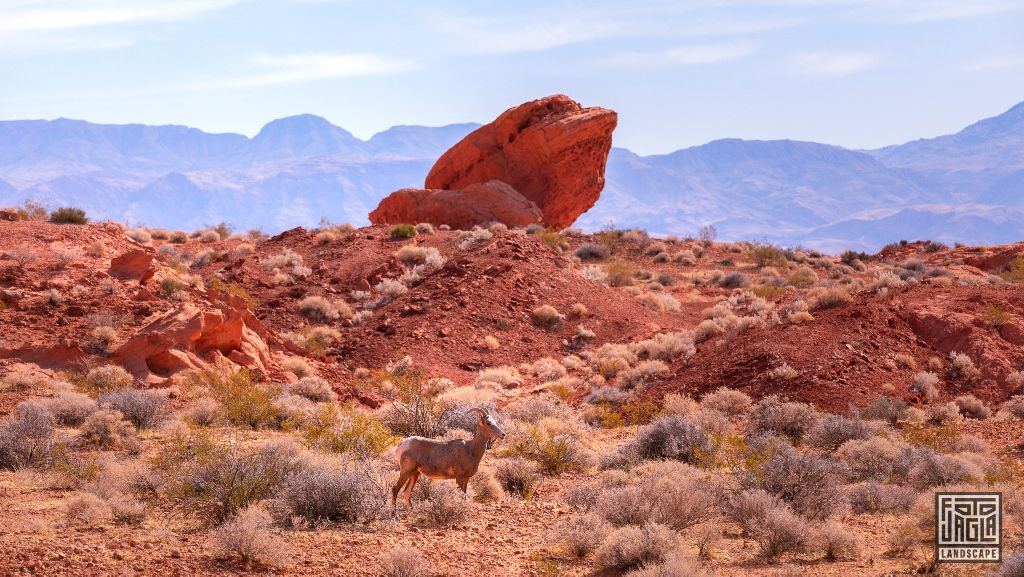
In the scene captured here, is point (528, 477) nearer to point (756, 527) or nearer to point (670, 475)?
point (670, 475)

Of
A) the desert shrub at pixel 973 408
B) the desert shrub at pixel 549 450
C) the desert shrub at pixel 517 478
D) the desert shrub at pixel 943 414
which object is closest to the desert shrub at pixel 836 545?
the desert shrub at pixel 517 478

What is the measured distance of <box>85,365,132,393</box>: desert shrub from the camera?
1538 centimetres

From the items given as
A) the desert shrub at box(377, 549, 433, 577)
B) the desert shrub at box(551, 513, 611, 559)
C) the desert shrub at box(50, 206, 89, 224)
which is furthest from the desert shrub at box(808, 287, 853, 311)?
the desert shrub at box(50, 206, 89, 224)

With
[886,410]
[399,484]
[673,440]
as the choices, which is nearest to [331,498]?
[399,484]

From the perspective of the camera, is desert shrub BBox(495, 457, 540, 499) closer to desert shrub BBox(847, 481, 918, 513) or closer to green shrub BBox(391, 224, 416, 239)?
desert shrub BBox(847, 481, 918, 513)

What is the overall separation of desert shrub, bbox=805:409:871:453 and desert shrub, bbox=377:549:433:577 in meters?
7.50

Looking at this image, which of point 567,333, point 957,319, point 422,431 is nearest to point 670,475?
point 422,431

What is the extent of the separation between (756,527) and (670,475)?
197cm

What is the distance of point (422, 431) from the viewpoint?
13.7 m

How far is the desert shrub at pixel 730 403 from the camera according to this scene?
15.8 meters

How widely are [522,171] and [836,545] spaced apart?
3325cm

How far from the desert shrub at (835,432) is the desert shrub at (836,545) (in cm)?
473

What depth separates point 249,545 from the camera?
762cm

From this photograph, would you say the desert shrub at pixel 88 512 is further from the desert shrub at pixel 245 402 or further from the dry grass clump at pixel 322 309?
the dry grass clump at pixel 322 309
